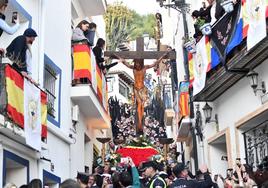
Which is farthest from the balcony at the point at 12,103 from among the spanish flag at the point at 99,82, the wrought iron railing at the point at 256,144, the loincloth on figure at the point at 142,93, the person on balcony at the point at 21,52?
the loincloth on figure at the point at 142,93

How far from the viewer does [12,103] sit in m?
9.87

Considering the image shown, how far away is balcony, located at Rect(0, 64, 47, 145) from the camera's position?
9.59m

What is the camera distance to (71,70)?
16312mm

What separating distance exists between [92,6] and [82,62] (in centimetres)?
443

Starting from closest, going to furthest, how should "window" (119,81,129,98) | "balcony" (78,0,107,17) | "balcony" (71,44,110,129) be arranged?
"balcony" (71,44,110,129) < "balcony" (78,0,107,17) < "window" (119,81,129,98)

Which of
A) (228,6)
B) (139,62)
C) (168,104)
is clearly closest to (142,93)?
(139,62)

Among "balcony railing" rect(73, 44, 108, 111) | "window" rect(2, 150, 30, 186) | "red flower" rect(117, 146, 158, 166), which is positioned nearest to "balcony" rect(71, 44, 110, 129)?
"balcony railing" rect(73, 44, 108, 111)

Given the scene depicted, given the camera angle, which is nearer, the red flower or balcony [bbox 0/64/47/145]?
balcony [bbox 0/64/47/145]

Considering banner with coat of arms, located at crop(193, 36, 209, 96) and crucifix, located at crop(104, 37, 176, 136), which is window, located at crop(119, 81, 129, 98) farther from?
banner with coat of arms, located at crop(193, 36, 209, 96)

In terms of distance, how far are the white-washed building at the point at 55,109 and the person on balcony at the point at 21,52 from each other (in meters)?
0.82

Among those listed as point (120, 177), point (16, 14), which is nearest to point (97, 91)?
point (16, 14)

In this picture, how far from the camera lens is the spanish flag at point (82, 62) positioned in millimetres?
16141

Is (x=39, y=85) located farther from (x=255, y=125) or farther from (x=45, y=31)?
(x=255, y=125)

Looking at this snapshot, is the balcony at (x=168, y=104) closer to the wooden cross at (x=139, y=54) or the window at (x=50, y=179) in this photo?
the wooden cross at (x=139, y=54)
